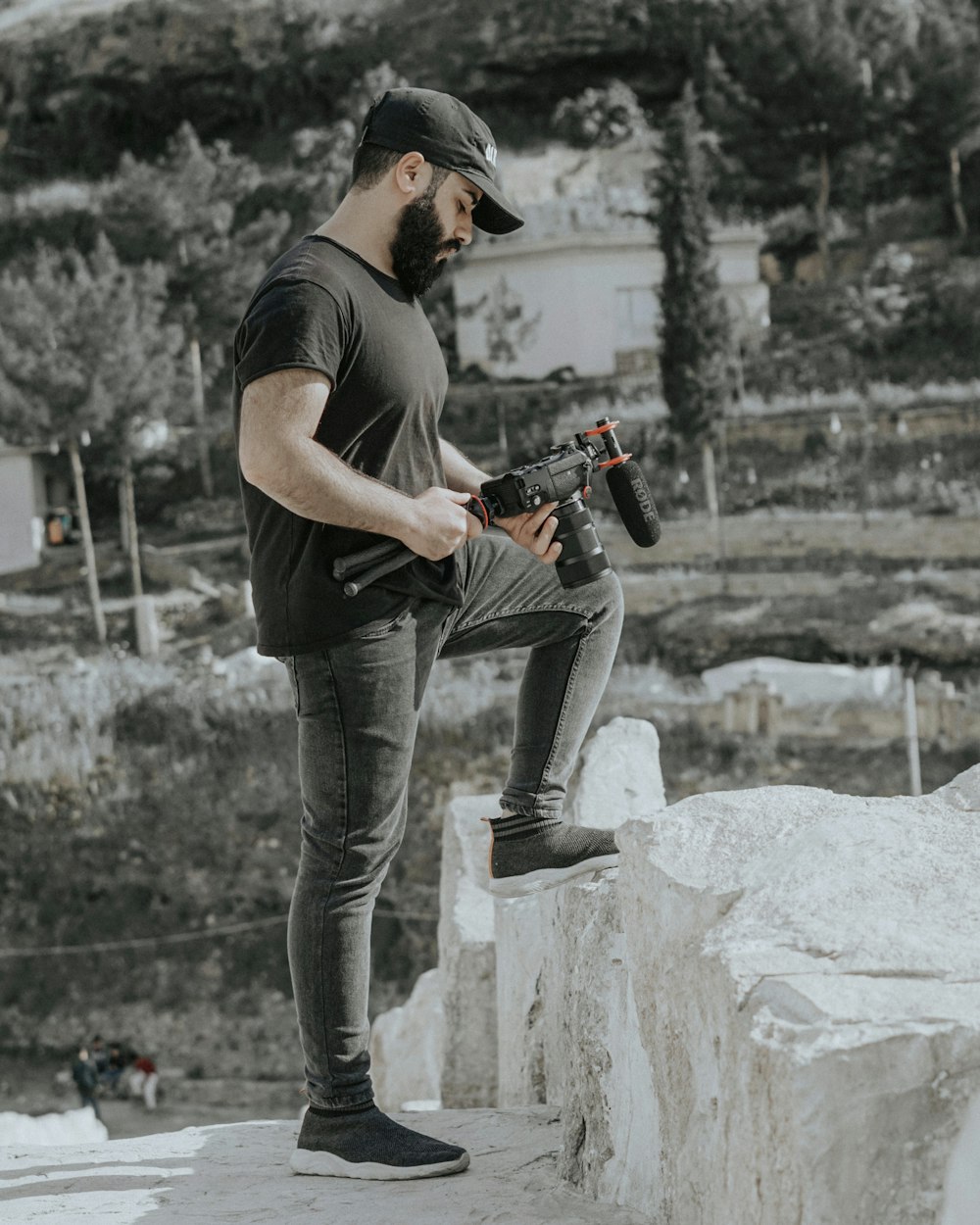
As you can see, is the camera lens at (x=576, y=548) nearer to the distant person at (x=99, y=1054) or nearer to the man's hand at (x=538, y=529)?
the man's hand at (x=538, y=529)

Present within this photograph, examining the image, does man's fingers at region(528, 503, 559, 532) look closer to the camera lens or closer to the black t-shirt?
the camera lens

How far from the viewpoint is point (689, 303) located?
1232 cm

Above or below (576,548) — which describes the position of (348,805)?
below

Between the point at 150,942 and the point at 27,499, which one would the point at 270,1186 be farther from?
the point at 27,499

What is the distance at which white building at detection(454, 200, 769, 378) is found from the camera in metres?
12.5

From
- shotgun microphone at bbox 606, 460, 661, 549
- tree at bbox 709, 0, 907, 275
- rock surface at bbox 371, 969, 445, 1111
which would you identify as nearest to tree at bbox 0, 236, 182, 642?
tree at bbox 709, 0, 907, 275

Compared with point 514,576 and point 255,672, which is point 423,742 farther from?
point 514,576

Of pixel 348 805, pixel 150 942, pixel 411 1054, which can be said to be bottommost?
pixel 150 942

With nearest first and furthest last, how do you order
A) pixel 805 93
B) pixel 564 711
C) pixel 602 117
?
pixel 564 711 → pixel 805 93 → pixel 602 117

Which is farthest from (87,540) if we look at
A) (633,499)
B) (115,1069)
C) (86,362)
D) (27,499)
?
(633,499)

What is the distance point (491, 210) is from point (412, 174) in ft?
0.54

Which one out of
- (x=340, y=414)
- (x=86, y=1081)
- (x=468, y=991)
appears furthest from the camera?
(x=86, y=1081)

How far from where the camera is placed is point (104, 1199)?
2.53m

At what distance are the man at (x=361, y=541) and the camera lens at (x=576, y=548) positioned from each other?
Result: 209mm
